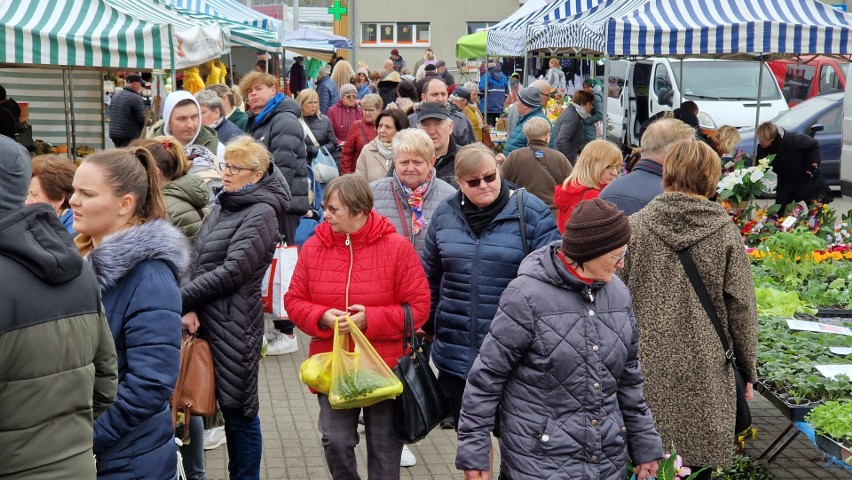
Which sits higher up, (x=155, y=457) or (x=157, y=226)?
(x=157, y=226)

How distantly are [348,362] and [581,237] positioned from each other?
1.35 metres

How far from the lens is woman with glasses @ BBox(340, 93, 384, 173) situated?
409 inches

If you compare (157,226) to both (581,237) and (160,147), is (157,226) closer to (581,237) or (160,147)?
(581,237)

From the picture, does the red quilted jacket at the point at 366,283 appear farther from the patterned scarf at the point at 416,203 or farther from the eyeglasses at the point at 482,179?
the patterned scarf at the point at 416,203

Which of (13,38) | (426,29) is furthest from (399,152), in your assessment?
(426,29)

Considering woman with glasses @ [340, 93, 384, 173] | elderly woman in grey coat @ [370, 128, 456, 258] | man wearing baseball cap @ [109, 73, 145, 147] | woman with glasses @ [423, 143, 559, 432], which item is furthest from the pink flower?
man wearing baseball cap @ [109, 73, 145, 147]

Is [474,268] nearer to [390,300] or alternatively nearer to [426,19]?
[390,300]

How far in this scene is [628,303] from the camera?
355cm

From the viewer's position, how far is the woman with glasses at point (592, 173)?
6469 millimetres

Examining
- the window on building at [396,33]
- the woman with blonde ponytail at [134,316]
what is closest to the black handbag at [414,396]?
the woman with blonde ponytail at [134,316]

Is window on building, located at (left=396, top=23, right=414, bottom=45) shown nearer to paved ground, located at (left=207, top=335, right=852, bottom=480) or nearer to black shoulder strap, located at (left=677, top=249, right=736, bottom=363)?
paved ground, located at (left=207, top=335, right=852, bottom=480)

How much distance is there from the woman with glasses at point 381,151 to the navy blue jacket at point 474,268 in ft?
11.1

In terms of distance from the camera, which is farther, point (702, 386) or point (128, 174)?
point (702, 386)

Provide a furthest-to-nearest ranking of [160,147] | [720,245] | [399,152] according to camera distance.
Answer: [399,152] < [160,147] < [720,245]
